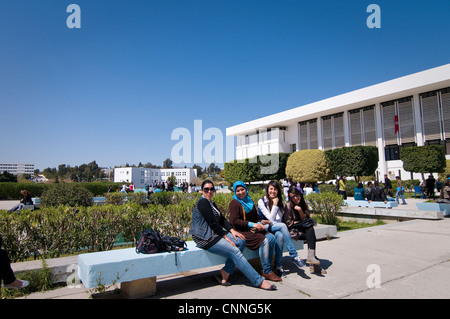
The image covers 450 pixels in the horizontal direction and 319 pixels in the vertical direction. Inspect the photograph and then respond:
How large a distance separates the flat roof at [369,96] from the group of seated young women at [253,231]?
1155 inches

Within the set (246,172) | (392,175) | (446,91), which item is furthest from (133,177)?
(446,91)

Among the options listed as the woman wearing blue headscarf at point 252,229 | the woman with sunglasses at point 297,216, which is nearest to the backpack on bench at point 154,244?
the woman wearing blue headscarf at point 252,229

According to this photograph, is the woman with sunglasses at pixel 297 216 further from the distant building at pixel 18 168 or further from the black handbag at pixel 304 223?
the distant building at pixel 18 168

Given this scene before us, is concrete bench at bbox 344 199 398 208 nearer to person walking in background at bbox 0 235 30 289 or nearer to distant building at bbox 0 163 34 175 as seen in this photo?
person walking in background at bbox 0 235 30 289

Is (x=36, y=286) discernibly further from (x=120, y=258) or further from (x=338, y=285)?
(x=338, y=285)

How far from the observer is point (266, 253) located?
12.9ft

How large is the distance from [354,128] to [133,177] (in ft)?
151

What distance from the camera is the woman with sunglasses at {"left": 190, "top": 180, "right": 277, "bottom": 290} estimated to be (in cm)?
361

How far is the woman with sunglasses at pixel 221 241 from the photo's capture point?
3611 millimetres

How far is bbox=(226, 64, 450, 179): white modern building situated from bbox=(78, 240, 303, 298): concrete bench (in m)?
31.0

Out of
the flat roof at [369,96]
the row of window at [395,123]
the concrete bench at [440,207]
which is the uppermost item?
the flat roof at [369,96]

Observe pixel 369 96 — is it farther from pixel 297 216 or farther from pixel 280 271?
pixel 280 271

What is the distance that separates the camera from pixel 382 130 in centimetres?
3244

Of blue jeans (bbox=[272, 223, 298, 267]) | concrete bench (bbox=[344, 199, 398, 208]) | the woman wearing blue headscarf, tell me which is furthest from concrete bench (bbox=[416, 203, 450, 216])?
the woman wearing blue headscarf
